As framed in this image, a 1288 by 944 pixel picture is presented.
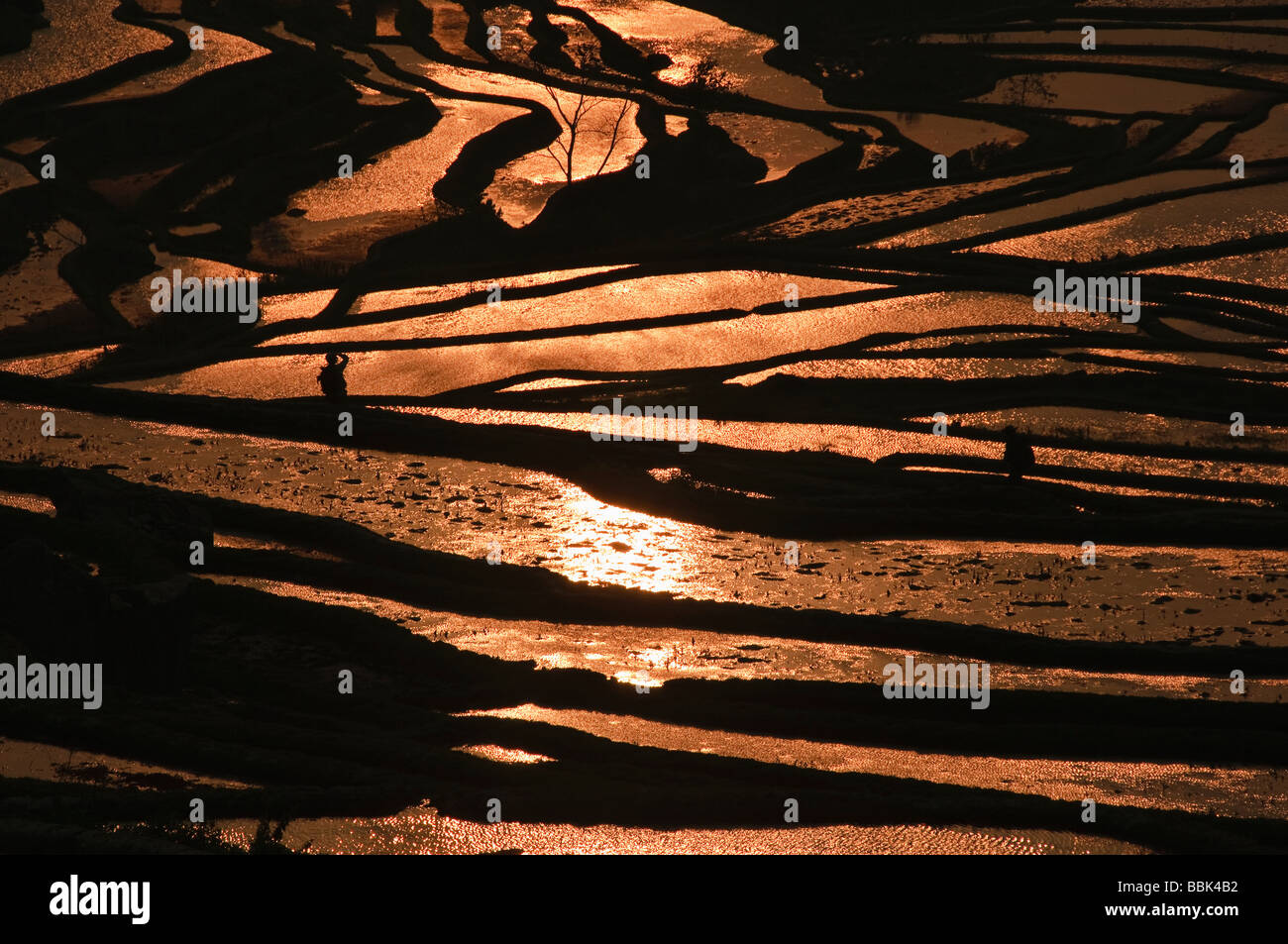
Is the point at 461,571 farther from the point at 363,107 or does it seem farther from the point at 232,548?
the point at 363,107

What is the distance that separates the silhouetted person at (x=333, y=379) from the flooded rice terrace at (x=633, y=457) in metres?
0.03

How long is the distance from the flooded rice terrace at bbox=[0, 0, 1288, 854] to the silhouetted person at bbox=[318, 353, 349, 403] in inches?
1.2

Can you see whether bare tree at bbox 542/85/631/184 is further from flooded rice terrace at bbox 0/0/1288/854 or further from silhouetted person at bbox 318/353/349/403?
silhouetted person at bbox 318/353/349/403

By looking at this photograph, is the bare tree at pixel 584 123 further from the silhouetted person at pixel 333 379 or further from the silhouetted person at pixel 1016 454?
the silhouetted person at pixel 1016 454

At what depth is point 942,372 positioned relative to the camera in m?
16.2

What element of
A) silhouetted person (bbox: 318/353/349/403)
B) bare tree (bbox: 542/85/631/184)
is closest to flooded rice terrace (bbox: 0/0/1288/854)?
silhouetted person (bbox: 318/353/349/403)

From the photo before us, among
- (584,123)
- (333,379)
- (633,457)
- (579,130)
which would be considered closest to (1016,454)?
(633,457)

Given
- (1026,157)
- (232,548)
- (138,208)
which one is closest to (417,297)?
(138,208)

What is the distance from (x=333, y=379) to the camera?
1519cm

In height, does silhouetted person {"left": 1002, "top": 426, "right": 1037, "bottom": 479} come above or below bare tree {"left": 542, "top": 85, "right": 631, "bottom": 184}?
below

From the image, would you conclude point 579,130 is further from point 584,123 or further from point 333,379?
point 333,379

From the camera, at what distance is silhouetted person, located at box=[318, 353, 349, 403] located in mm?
15180

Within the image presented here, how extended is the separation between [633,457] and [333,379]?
3.33 metres

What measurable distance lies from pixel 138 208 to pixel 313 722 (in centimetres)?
1410
